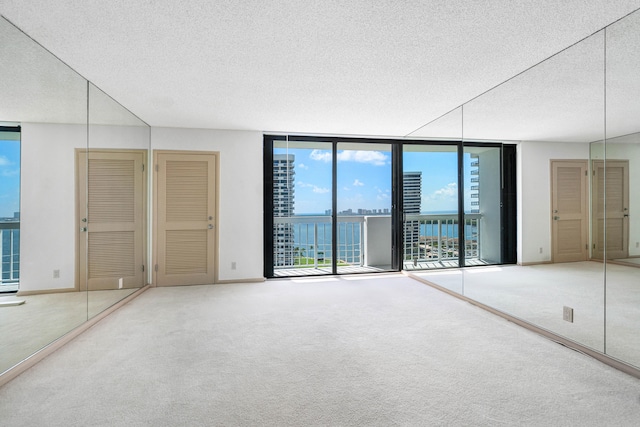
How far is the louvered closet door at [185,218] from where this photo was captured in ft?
15.1

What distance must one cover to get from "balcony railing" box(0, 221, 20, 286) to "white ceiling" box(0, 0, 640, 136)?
135 cm

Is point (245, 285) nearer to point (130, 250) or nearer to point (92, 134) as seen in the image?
point (130, 250)

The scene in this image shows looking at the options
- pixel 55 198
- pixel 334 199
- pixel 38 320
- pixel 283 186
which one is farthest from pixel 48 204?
pixel 334 199

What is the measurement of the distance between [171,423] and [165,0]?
94.0 inches

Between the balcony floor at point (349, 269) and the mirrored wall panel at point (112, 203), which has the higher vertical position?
the mirrored wall panel at point (112, 203)

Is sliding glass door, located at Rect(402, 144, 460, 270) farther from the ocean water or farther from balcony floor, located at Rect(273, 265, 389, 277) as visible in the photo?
balcony floor, located at Rect(273, 265, 389, 277)

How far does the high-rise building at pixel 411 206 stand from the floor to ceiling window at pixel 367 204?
2cm

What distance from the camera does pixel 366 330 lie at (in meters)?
2.92

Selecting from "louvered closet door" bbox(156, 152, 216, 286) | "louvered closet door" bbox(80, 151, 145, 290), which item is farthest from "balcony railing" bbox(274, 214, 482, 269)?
"louvered closet door" bbox(80, 151, 145, 290)

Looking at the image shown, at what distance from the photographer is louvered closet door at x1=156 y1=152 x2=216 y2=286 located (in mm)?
4598

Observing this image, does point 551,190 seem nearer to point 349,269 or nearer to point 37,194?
point 349,269

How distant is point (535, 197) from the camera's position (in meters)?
2.98

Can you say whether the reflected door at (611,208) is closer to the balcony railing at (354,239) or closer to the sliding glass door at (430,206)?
the balcony railing at (354,239)

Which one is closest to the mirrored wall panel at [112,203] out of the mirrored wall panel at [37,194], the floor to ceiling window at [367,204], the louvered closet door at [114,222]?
the louvered closet door at [114,222]
